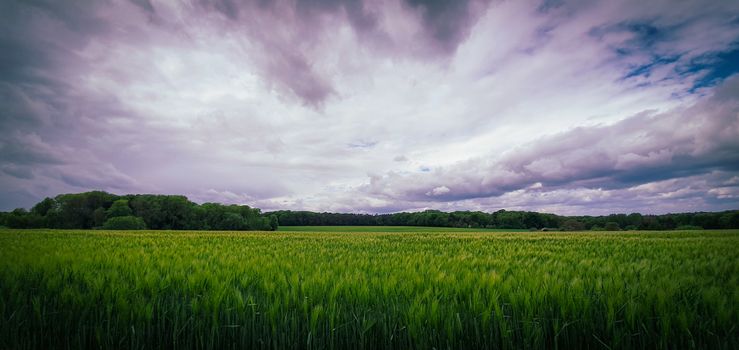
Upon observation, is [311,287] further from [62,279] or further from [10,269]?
[10,269]

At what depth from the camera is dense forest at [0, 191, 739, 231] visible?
66500 mm

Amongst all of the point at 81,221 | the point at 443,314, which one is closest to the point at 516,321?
the point at 443,314

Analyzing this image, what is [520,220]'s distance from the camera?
101m

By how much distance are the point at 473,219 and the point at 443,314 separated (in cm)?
11403

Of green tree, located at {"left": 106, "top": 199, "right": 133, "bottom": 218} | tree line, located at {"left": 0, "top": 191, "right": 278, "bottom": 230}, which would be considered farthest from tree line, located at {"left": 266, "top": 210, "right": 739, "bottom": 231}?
green tree, located at {"left": 106, "top": 199, "right": 133, "bottom": 218}

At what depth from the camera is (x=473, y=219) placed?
359 ft

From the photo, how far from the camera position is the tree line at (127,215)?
222 feet

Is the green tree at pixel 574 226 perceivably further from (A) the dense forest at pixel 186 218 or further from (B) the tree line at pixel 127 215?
(B) the tree line at pixel 127 215

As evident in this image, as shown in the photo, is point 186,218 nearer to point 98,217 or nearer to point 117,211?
point 117,211

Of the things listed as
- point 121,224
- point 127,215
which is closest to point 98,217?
point 127,215

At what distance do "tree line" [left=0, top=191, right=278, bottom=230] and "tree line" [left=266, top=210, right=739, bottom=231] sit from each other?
14.8 meters

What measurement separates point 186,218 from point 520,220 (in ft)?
342

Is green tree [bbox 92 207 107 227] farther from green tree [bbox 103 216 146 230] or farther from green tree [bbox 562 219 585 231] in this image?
green tree [bbox 562 219 585 231]

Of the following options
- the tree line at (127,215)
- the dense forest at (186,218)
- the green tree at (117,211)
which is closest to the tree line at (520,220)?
the dense forest at (186,218)
